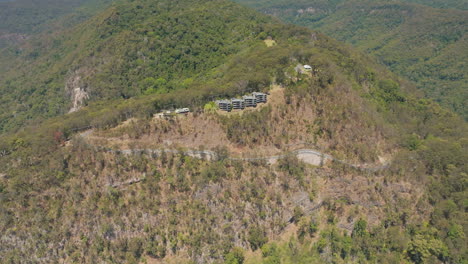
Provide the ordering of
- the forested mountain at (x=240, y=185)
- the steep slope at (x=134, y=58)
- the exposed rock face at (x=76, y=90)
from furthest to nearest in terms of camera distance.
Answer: the exposed rock face at (x=76, y=90), the steep slope at (x=134, y=58), the forested mountain at (x=240, y=185)

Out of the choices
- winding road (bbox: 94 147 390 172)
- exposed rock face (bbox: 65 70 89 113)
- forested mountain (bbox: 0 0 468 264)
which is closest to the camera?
forested mountain (bbox: 0 0 468 264)

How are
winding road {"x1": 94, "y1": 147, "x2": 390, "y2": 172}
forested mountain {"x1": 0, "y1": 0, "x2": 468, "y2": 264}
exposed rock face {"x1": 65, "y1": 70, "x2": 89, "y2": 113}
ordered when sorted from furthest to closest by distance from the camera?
exposed rock face {"x1": 65, "y1": 70, "x2": 89, "y2": 113}
winding road {"x1": 94, "y1": 147, "x2": 390, "y2": 172}
forested mountain {"x1": 0, "y1": 0, "x2": 468, "y2": 264}

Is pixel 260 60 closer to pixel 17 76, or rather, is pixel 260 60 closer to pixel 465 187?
pixel 465 187

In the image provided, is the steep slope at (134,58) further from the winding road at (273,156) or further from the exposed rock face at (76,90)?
the winding road at (273,156)

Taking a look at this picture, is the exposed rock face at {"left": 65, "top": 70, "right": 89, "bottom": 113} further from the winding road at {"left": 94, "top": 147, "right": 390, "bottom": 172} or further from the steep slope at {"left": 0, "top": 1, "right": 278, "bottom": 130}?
the winding road at {"left": 94, "top": 147, "right": 390, "bottom": 172}

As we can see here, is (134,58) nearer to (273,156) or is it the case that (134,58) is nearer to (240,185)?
(273,156)

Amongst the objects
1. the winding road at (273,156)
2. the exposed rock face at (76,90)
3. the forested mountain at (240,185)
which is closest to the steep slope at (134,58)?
the exposed rock face at (76,90)

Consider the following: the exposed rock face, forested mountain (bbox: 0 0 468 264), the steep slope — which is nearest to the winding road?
forested mountain (bbox: 0 0 468 264)

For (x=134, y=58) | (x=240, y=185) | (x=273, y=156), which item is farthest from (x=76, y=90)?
(x=273, y=156)
